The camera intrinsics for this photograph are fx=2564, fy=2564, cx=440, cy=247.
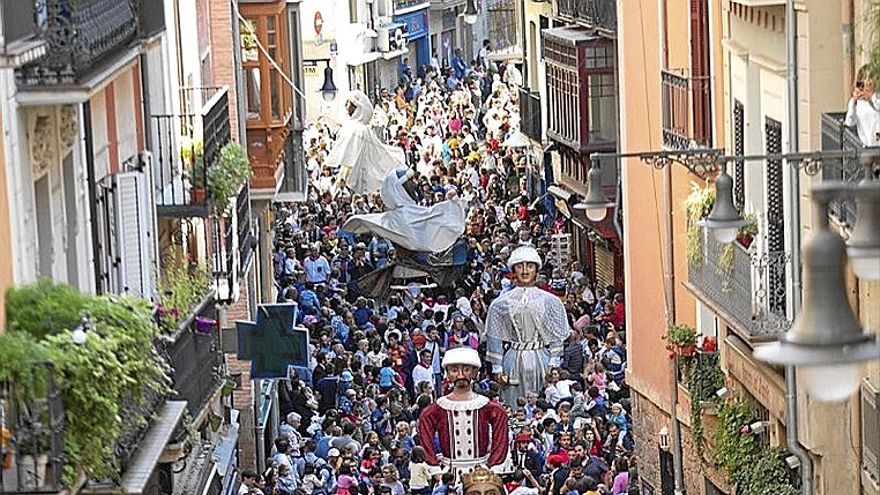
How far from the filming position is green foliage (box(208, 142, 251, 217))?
976 inches

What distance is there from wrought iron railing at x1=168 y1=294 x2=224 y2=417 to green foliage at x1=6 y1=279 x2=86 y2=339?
3223mm

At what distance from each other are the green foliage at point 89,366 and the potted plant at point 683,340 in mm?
11436

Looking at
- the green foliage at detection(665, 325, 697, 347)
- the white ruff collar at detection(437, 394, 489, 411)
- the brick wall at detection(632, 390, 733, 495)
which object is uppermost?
the white ruff collar at detection(437, 394, 489, 411)

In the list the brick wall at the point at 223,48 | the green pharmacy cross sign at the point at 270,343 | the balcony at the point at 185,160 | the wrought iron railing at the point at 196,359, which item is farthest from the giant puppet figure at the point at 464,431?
the brick wall at the point at 223,48

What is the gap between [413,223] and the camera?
4291 cm

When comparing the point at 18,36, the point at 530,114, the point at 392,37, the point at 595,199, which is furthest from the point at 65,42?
the point at 392,37

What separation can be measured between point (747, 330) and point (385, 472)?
5.07 metres

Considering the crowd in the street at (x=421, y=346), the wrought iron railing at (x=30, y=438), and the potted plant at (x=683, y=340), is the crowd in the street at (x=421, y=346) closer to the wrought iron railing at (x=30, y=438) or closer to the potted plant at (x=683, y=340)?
the potted plant at (x=683, y=340)

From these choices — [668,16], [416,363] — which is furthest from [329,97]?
[668,16]

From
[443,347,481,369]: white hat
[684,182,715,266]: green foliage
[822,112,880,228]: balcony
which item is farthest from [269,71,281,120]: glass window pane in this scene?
[822,112,880,228]: balcony

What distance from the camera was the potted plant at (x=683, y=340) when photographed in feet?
90.9

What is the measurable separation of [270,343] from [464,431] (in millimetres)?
9504

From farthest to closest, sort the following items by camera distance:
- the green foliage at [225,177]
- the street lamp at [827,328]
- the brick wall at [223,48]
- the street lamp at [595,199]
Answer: the brick wall at [223,48] → the green foliage at [225,177] → the street lamp at [595,199] → the street lamp at [827,328]

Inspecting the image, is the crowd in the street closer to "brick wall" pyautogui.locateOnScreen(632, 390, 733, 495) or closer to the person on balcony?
"brick wall" pyautogui.locateOnScreen(632, 390, 733, 495)
